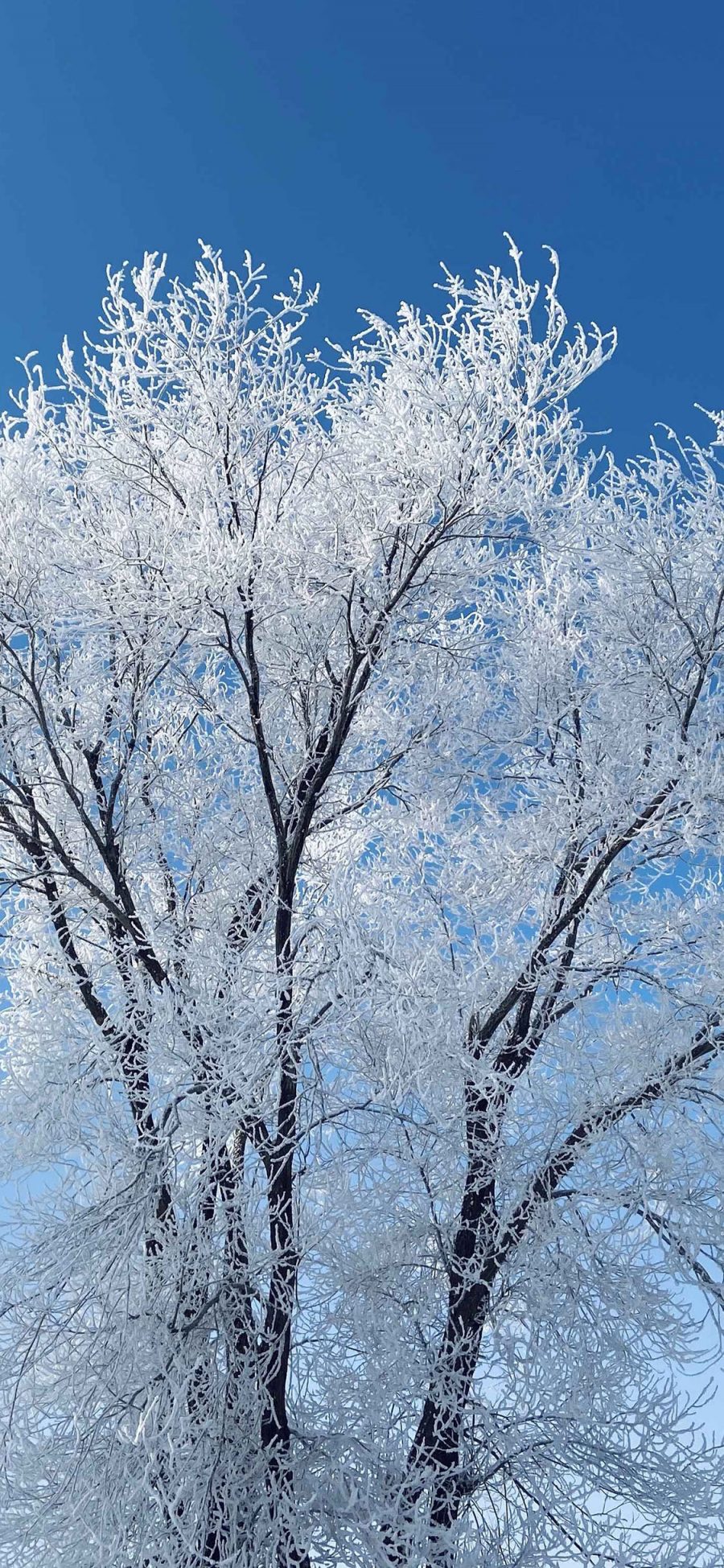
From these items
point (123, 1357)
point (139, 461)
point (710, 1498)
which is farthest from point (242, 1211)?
point (139, 461)

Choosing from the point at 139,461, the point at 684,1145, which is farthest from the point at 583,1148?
the point at 139,461

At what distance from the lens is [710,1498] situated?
20.4 ft

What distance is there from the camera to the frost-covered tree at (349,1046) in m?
5.79

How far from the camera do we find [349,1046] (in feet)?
19.4

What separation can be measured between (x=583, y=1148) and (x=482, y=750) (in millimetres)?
2805

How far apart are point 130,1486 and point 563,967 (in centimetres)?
326

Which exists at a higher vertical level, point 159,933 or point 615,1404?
point 159,933

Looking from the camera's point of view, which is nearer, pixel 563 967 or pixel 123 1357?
pixel 123 1357

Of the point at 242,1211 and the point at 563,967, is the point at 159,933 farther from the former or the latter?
the point at 563,967

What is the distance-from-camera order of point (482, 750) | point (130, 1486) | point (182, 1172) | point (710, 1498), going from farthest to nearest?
point (482, 750), point (710, 1498), point (182, 1172), point (130, 1486)

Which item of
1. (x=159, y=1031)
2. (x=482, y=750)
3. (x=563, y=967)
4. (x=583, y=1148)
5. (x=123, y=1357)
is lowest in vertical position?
(x=123, y=1357)

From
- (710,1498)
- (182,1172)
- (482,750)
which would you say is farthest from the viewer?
(482,750)

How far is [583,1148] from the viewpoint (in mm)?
6246

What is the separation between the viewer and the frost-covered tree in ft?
19.0
